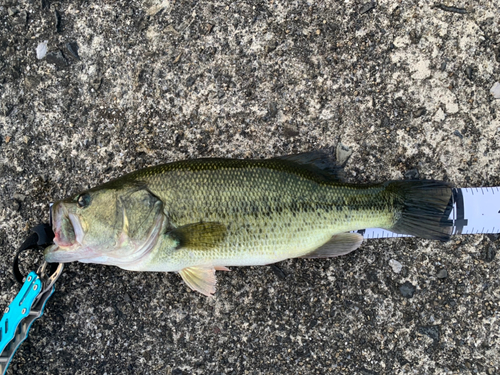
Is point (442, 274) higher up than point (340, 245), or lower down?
lower down

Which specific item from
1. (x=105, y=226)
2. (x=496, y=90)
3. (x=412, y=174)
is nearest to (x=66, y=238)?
(x=105, y=226)

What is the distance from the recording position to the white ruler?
8.80 ft

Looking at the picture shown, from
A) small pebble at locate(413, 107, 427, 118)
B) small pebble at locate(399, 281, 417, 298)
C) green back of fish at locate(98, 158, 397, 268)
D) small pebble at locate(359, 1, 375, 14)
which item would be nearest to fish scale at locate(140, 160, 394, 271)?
green back of fish at locate(98, 158, 397, 268)

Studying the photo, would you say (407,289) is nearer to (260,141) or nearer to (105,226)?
(260,141)

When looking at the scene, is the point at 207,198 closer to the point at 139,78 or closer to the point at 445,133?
the point at 139,78

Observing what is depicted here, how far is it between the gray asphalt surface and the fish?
0.37m

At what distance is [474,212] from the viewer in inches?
106

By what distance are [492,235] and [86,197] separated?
2919 mm

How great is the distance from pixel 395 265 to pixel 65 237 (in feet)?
7.64

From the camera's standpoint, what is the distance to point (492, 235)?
273 cm

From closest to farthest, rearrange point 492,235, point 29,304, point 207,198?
point 207,198, point 29,304, point 492,235

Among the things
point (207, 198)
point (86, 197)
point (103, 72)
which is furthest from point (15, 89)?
point (207, 198)

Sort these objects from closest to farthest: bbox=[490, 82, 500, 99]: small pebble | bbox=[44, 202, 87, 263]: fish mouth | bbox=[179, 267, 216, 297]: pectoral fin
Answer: bbox=[44, 202, 87, 263]: fish mouth
bbox=[179, 267, 216, 297]: pectoral fin
bbox=[490, 82, 500, 99]: small pebble

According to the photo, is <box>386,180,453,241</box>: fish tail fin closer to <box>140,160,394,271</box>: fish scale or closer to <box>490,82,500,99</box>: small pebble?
<box>140,160,394,271</box>: fish scale
